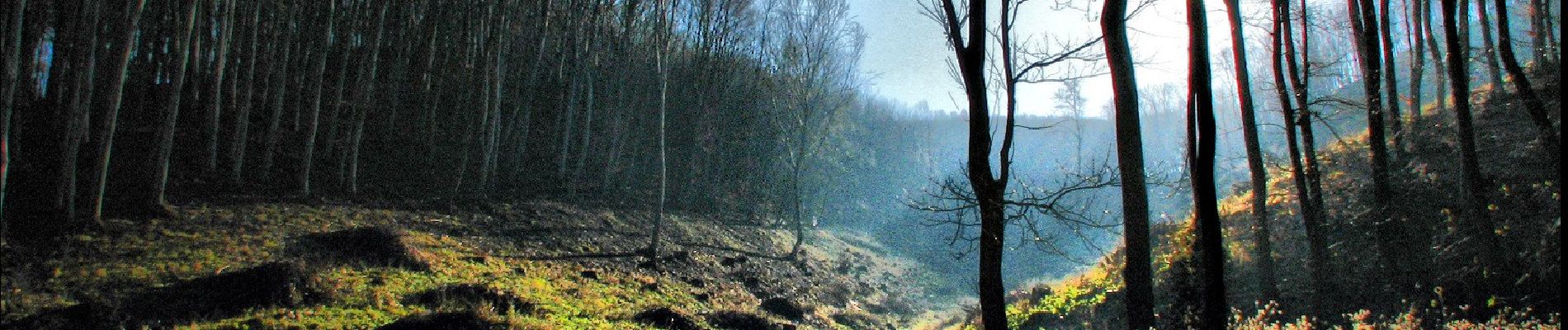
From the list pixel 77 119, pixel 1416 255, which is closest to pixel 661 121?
pixel 77 119

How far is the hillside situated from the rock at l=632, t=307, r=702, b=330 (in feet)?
21.7

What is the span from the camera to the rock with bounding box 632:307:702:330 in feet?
35.4

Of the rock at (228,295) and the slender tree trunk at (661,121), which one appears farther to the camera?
the slender tree trunk at (661,121)

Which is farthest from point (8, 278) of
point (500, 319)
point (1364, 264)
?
point (1364, 264)

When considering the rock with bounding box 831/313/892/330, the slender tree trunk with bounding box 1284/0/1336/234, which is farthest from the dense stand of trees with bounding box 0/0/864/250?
the slender tree trunk with bounding box 1284/0/1336/234

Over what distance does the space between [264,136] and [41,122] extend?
630cm

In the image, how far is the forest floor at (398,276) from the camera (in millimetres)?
7184

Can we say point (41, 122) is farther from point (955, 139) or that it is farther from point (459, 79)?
point (955, 139)

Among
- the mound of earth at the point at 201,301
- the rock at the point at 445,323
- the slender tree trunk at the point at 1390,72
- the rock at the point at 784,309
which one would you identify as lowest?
the rock at the point at 784,309

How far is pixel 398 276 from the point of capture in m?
10.5

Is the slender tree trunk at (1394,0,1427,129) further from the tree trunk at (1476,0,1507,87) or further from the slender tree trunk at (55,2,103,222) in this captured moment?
the slender tree trunk at (55,2,103,222)

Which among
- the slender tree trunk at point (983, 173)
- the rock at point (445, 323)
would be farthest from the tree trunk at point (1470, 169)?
the rock at point (445, 323)

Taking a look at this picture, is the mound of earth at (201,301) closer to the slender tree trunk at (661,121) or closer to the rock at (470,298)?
the rock at (470,298)

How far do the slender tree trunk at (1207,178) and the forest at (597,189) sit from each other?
3cm
